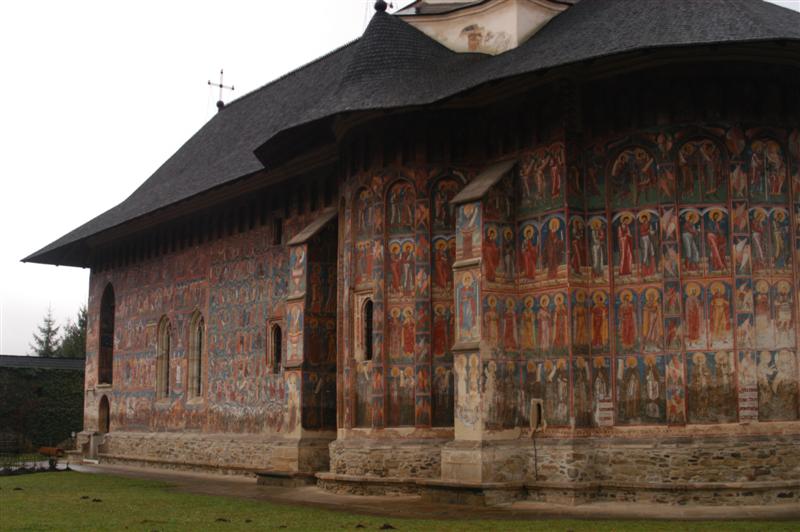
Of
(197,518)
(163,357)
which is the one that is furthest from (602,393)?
(163,357)

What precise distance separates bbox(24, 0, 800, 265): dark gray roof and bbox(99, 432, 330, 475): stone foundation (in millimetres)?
6304

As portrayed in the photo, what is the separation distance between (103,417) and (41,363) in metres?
10.5

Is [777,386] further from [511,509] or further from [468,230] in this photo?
[468,230]

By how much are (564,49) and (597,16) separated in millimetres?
2014

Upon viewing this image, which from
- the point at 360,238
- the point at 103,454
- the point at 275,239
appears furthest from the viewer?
the point at 103,454

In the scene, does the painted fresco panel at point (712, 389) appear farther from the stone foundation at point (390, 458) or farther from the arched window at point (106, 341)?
the arched window at point (106, 341)

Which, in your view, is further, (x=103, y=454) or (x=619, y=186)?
(x=103, y=454)

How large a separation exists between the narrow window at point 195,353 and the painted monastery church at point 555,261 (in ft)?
24.8

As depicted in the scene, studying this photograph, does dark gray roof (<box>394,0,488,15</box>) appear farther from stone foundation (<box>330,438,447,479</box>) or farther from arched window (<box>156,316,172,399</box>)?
arched window (<box>156,316,172,399</box>)

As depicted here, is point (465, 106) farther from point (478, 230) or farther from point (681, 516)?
point (681, 516)

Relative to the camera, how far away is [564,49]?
680 inches

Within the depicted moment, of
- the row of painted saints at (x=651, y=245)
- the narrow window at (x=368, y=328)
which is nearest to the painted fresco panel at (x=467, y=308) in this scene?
the row of painted saints at (x=651, y=245)

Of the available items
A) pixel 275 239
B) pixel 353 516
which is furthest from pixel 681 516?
pixel 275 239

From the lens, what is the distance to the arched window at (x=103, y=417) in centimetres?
3441
